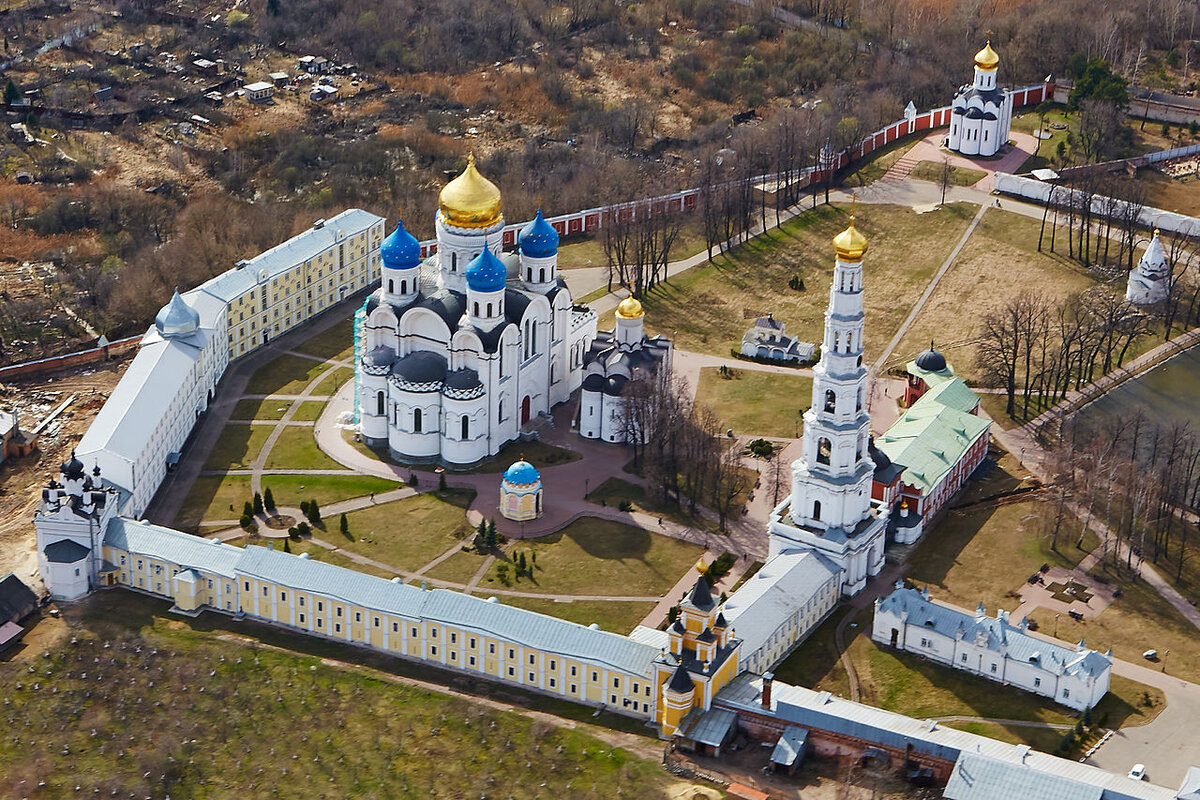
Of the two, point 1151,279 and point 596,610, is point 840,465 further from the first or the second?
point 1151,279

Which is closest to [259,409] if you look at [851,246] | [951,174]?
[851,246]

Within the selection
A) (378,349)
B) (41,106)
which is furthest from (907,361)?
(41,106)

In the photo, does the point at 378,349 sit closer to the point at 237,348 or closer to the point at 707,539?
the point at 237,348

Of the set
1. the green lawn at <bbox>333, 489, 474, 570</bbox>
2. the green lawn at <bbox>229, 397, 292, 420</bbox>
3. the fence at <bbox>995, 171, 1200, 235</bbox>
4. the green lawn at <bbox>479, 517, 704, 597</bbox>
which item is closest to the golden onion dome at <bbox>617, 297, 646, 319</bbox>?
the green lawn at <bbox>479, 517, 704, 597</bbox>

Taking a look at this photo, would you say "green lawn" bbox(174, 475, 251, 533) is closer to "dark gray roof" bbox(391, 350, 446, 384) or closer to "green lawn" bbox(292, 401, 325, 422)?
"green lawn" bbox(292, 401, 325, 422)

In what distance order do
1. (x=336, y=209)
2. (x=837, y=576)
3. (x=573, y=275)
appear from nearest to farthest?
1. (x=837, y=576)
2. (x=573, y=275)
3. (x=336, y=209)

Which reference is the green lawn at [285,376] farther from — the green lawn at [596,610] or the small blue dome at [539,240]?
the green lawn at [596,610]
